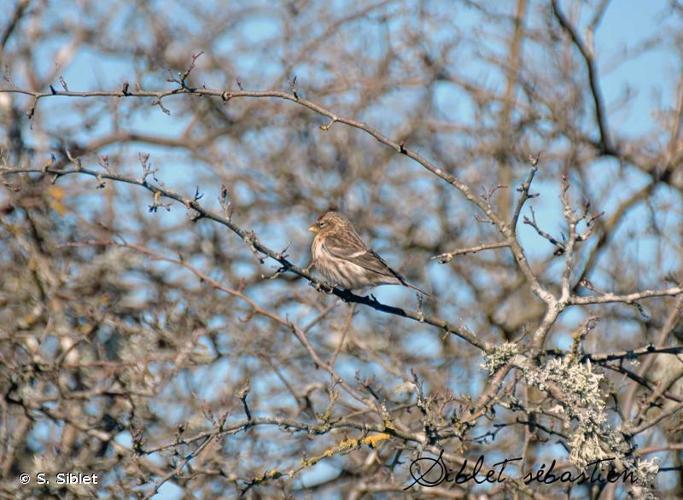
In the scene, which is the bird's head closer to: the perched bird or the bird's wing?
the perched bird

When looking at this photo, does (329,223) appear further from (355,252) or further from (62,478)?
(62,478)

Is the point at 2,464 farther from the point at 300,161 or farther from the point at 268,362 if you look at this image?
the point at 300,161

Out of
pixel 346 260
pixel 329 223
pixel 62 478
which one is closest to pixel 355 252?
pixel 346 260

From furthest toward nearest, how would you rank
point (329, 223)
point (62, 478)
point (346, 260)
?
point (329, 223) < point (346, 260) < point (62, 478)

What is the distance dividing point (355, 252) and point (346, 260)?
0.18m

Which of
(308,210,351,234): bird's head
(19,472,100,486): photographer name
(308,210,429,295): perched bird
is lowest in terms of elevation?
(19,472,100,486): photographer name

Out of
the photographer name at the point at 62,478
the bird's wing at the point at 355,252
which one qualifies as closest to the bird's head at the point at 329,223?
the bird's wing at the point at 355,252

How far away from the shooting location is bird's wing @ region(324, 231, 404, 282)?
7.84m

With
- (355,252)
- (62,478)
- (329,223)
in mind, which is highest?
(329,223)

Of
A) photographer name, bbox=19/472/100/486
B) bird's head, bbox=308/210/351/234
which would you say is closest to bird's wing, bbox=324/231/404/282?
bird's head, bbox=308/210/351/234

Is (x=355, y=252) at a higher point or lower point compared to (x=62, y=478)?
higher

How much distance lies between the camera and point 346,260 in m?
8.01

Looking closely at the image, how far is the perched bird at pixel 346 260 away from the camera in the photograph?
7773mm

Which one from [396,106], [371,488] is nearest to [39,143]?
[396,106]
